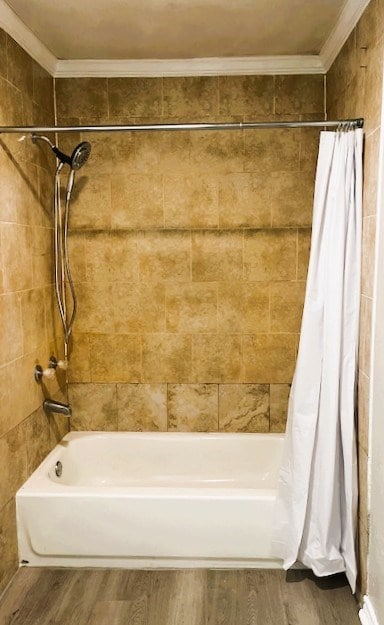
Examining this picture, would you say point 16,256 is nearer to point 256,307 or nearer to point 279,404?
point 256,307

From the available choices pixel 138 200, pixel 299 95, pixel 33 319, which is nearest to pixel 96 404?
pixel 33 319

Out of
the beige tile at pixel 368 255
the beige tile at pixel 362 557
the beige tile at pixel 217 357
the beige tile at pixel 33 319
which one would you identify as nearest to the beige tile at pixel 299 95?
the beige tile at pixel 368 255

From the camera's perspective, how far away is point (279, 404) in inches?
129

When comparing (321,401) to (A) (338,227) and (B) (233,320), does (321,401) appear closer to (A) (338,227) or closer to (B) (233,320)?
(A) (338,227)

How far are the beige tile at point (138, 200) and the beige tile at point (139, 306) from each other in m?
0.36

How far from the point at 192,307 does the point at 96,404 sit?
829 mm

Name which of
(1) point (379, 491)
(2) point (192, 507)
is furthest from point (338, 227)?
(2) point (192, 507)

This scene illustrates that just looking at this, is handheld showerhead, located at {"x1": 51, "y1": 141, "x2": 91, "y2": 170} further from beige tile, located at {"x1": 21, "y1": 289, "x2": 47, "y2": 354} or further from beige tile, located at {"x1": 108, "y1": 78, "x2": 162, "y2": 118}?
beige tile, located at {"x1": 21, "y1": 289, "x2": 47, "y2": 354}

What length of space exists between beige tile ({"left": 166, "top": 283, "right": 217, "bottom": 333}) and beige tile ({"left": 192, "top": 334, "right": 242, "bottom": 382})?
0.23 ft

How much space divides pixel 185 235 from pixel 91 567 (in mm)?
1809

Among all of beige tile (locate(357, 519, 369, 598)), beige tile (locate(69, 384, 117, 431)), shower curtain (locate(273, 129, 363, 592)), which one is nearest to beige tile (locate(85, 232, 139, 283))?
beige tile (locate(69, 384, 117, 431))

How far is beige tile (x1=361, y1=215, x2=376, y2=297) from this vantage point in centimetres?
208

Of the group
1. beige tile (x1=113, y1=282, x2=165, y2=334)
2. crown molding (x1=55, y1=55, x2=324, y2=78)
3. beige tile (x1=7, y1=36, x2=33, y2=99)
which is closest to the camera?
beige tile (x1=7, y1=36, x2=33, y2=99)

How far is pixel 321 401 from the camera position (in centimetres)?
234
